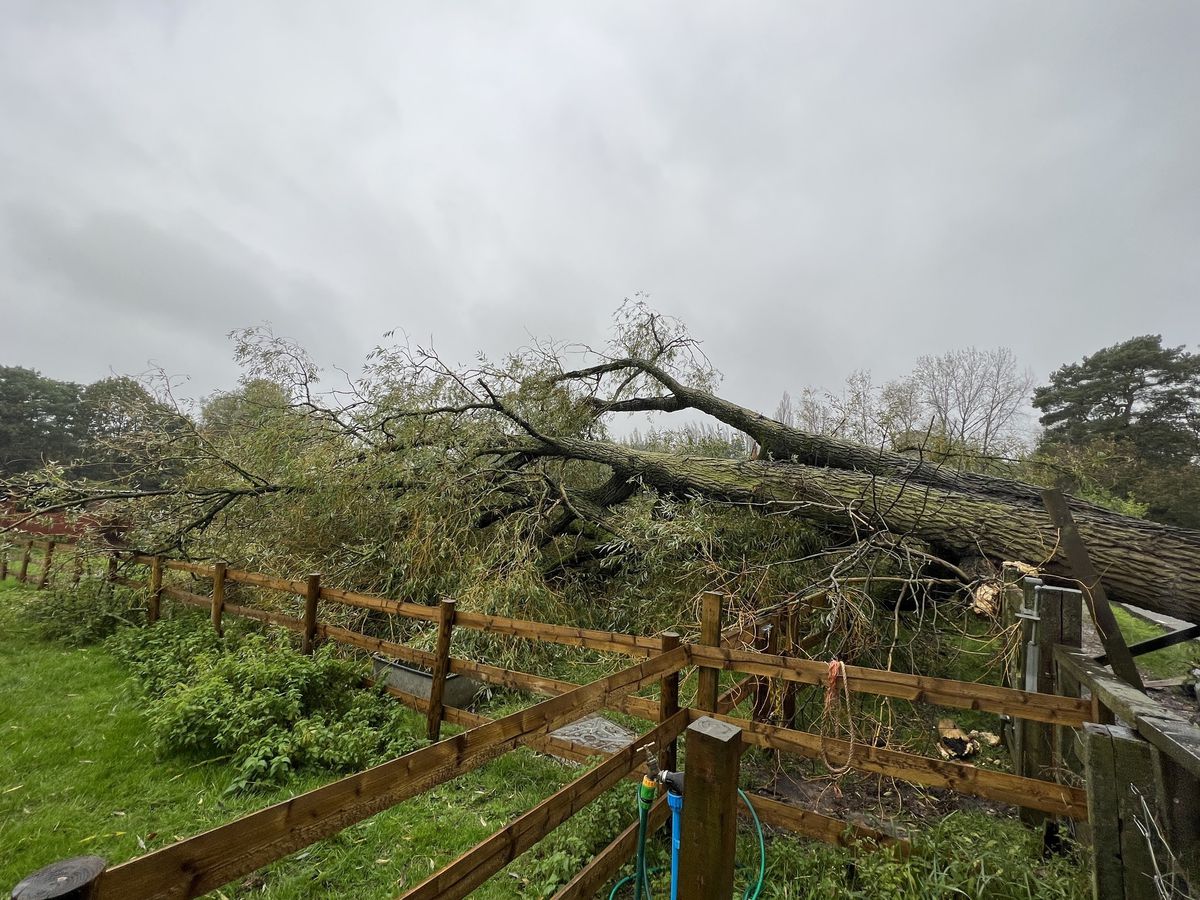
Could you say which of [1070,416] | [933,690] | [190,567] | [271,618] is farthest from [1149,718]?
[1070,416]

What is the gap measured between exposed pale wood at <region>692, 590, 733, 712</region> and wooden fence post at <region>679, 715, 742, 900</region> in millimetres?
1205

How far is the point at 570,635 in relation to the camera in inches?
127

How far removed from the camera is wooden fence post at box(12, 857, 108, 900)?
0.70 meters

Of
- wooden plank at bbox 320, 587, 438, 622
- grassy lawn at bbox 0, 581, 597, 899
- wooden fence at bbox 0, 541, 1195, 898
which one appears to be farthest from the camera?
wooden plank at bbox 320, 587, 438, 622

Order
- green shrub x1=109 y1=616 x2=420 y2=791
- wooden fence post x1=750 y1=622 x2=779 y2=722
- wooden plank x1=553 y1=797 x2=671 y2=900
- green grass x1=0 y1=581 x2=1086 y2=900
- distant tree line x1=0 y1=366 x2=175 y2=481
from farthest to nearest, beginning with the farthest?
distant tree line x1=0 y1=366 x2=175 y2=481, wooden fence post x1=750 y1=622 x2=779 y2=722, green shrub x1=109 y1=616 x2=420 y2=791, green grass x1=0 y1=581 x2=1086 y2=900, wooden plank x1=553 y1=797 x2=671 y2=900

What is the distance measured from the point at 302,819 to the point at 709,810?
103 cm

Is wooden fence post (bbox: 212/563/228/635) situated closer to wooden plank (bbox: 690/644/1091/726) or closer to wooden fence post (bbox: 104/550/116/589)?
wooden fence post (bbox: 104/550/116/589)

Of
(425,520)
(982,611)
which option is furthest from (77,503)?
(982,611)

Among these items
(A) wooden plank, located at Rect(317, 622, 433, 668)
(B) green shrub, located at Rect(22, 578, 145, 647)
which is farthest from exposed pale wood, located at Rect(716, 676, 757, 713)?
(B) green shrub, located at Rect(22, 578, 145, 647)

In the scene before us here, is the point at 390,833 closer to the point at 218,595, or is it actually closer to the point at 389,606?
the point at 389,606

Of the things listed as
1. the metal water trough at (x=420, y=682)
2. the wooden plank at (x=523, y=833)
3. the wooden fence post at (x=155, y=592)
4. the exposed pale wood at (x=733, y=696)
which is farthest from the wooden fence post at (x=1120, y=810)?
the wooden fence post at (x=155, y=592)

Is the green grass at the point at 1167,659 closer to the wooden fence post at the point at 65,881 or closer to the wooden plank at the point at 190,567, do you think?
the wooden fence post at the point at 65,881

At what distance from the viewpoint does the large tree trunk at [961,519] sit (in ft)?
12.7

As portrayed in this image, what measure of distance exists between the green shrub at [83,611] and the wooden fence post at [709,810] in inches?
302
